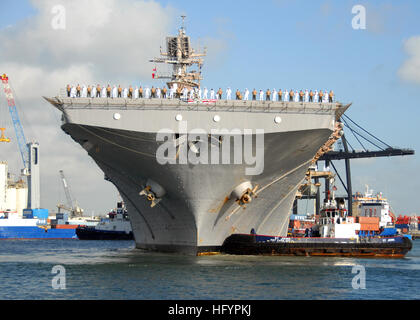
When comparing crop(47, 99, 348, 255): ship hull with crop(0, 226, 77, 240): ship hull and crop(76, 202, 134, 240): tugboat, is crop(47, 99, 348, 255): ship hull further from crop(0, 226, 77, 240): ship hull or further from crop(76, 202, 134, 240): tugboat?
crop(0, 226, 77, 240): ship hull

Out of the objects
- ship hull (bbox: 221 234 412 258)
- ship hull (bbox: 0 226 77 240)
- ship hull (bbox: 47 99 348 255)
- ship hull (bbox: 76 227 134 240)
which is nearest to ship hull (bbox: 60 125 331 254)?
ship hull (bbox: 47 99 348 255)

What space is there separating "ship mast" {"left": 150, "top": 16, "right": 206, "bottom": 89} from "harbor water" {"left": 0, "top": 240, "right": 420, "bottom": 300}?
46.7 ft

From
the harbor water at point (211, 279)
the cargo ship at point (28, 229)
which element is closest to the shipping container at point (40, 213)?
the cargo ship at point (28, 229)

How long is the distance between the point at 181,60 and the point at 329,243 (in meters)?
15.7

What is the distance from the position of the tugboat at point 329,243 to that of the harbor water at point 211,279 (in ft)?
3.33

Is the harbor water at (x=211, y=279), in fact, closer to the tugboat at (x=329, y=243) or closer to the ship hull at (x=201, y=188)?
the tugboat at (x=329, y=243)

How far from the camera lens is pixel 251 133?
28812 millimetres

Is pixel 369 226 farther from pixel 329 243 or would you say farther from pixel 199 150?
pixel 199 150

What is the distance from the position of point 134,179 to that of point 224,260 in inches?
242

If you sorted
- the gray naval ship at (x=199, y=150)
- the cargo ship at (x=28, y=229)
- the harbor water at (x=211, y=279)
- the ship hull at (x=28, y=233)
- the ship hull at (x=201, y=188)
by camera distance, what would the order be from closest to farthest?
the harbor water at (x=211, y=279) → the gray naval ship at (x=199, y=150) → the ship hull at (x=201, y=188) → the ship hull at (x=28, y=233) → the cargo ship at (x=28, y=229)

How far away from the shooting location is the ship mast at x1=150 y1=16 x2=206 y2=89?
41.8 meters

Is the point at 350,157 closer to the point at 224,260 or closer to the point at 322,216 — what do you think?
the point at 322,216

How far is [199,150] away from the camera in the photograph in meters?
29.4

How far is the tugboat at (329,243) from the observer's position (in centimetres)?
3266
